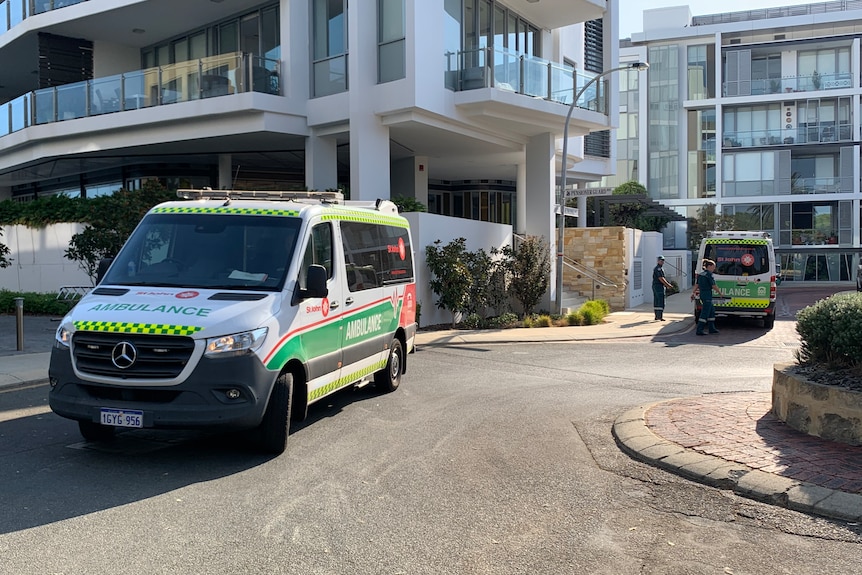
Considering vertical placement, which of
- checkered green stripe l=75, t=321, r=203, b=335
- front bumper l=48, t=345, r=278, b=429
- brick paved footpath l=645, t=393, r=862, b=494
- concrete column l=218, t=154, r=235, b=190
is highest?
concrete column l=218, t=154, r=235, b=190

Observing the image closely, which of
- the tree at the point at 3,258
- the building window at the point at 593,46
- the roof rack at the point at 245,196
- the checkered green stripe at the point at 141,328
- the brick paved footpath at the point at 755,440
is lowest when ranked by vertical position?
the brick paved footpath at the point at 755,440

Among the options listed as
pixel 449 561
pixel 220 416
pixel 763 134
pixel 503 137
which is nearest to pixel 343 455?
pixel 220 416

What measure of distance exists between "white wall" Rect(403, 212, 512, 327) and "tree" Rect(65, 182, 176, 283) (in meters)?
5.76

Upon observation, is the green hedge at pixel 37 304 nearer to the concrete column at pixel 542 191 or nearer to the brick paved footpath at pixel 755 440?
the concrete column at pixel 542 191

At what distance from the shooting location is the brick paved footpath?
6109 millimetres

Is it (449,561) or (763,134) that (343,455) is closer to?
(449,561)

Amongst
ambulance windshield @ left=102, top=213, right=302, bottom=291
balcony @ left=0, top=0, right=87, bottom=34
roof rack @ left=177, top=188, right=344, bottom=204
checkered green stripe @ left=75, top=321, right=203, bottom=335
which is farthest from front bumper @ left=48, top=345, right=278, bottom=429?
balcony @ left=0, top=0, right=87, bottom=34

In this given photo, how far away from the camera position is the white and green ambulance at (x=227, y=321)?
20.6 feet

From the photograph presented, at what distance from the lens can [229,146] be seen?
22.8m

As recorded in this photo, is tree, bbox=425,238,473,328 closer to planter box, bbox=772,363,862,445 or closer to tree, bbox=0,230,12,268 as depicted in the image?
tree, bbox=0,230,12,268

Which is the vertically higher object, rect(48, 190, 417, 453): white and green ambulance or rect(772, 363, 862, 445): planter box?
rect(48, 190, 417, 453): white and green ambulance

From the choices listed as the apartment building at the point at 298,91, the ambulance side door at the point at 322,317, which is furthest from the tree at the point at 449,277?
the ambulance side door at the point at 322,317

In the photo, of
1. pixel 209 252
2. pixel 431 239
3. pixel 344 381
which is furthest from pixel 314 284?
pixel 431 239

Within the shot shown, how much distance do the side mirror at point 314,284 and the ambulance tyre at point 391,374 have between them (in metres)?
2.91
